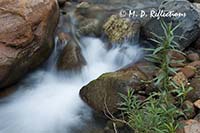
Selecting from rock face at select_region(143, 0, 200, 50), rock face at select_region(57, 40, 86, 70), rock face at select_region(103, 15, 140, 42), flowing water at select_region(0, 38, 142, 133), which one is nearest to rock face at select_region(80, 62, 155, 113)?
flowing water at select_region(0, 38, 142, 133)

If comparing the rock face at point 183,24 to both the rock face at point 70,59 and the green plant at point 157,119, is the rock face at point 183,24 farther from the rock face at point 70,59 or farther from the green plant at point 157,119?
the green plant at point 157,119

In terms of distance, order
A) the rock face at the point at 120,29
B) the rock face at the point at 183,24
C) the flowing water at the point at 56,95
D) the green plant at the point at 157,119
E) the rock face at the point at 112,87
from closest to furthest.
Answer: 1. the green plant at the point at 157,119
2. the rock face at the point at 112,87
3. the flowing water at the point at 56,95
4. the rock face at the point at 183,24
5. the rock face at the point at 120,29

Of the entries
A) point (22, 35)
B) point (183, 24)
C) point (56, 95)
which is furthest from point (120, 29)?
point (22, 35)

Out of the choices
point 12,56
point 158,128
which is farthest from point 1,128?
point 158,128

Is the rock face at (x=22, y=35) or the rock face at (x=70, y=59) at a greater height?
the rock face at (x=22, y=35)

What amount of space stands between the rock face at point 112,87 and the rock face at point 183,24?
79 centimetres

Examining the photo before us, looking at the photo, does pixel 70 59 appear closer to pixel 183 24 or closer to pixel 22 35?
pixel 22 35

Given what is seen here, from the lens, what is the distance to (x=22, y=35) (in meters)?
4.16

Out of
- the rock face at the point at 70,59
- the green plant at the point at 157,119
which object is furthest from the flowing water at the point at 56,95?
the green plant at the point at 157,119

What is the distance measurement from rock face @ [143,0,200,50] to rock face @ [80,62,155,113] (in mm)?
788

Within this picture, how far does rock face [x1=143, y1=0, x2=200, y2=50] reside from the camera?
4746 millimetres

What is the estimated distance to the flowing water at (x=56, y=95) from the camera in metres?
4.04

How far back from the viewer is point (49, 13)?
4.52m

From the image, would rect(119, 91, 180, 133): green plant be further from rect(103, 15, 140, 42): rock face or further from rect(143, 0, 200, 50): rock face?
rect(103, 15, 140, 42): rock face
